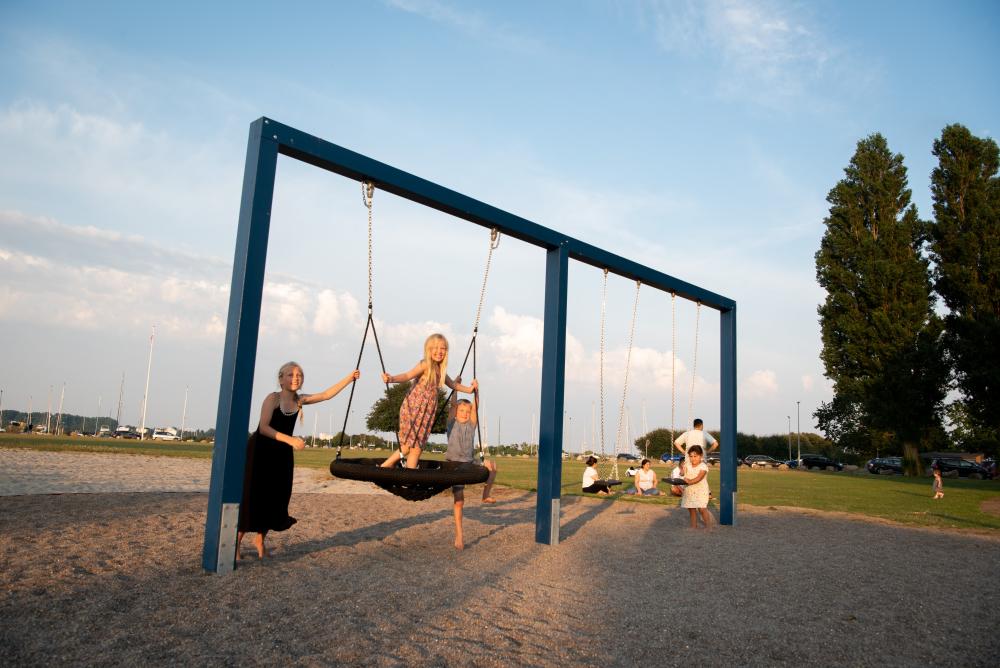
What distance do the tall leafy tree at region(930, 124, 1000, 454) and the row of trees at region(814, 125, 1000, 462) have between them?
51 mm

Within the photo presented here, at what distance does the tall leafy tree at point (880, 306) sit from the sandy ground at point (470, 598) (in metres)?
30.4

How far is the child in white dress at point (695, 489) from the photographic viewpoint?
11.0 metres

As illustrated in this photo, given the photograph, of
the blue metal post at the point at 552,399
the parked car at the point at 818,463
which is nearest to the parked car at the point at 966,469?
the parked car at the point at 818,463

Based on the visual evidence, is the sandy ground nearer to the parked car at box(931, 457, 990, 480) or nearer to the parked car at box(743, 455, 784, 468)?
the parked car at box(931, 457, 990, 480)

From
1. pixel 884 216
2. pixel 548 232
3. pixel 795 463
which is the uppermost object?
pixel 884 216

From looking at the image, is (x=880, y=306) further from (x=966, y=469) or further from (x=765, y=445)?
(x=765, y=445)

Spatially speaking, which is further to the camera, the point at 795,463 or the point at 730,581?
the point at 795,463

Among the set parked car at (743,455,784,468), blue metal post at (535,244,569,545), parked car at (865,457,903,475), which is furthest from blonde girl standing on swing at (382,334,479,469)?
parked car at (743,455,784,468)

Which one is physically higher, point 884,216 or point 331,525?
point 884,216

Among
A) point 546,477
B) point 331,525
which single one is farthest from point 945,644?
point 331,525

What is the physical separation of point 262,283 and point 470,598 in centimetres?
318

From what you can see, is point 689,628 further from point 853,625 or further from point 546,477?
point 546,477

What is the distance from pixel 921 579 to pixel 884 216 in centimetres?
3718

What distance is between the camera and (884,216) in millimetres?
38688
